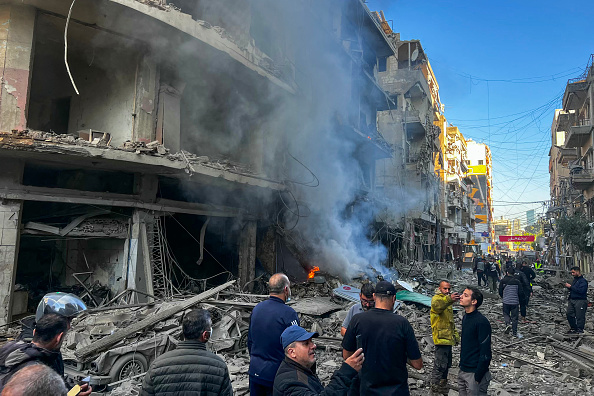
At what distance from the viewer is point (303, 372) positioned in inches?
85.1

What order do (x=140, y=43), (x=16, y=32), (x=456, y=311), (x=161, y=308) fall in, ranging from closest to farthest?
(x=161, y=308) < (x=16, y=32) < (x=140, y=43) < (x=456, y=311)

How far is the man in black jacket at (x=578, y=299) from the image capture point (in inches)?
353

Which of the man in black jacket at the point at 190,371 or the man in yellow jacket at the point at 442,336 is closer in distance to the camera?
the man in black jacket at the point at 190,371

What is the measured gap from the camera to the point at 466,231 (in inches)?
2141

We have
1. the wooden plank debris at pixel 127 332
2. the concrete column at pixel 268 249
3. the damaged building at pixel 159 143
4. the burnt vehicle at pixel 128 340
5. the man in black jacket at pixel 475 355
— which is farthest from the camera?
the concrete column at pixel 268 249

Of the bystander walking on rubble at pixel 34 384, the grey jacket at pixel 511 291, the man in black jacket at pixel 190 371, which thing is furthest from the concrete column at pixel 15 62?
the grey jacket at pixel 511 291

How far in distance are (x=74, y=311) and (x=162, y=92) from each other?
8501mm

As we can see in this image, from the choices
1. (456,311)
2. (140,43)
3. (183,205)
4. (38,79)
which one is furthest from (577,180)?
(38,79)

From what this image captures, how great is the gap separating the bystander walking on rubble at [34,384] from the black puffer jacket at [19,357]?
1232 mm

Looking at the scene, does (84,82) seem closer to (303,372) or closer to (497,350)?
(303,372)

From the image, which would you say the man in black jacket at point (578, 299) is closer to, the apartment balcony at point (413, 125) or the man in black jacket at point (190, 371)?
the man in black jacket at point (190, 371)

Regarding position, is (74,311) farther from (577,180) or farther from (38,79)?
(577,180)

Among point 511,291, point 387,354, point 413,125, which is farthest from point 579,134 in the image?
point 387,354

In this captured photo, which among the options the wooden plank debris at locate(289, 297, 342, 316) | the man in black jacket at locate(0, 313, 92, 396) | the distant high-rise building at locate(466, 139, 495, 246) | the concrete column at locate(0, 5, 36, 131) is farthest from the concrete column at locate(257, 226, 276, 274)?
the distant high-rise building at locate(466, 139, 495, 246)
